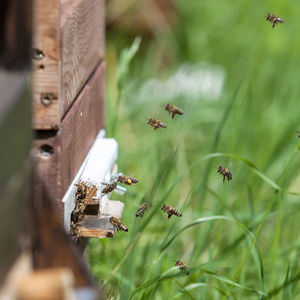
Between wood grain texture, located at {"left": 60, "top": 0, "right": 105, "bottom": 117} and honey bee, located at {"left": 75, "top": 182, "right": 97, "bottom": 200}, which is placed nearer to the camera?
wood grain texture, located at {"left": 60, "top": 0, "right": 105, "bottom": 117}

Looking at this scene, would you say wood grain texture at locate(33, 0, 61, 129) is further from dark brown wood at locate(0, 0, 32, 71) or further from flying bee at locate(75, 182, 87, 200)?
dark brown wood at locate(0, 0, 32, 71)

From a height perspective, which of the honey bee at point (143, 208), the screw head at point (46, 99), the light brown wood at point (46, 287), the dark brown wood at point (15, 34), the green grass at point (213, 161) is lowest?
the green grass at point (213, 161)

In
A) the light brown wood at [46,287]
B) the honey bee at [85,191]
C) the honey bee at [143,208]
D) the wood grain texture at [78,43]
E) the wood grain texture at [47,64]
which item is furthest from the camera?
the honey bee at [143,208]

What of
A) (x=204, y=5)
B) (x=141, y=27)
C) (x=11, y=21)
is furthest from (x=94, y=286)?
(x=204, y=5)

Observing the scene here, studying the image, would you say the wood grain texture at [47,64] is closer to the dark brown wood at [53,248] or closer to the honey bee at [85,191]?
the honey bee at [85,191]

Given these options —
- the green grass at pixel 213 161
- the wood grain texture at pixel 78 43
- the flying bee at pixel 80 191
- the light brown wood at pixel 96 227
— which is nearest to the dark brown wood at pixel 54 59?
the wood grain texture at pixel 78 43

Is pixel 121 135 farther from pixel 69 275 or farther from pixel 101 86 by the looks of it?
pixel 69 275

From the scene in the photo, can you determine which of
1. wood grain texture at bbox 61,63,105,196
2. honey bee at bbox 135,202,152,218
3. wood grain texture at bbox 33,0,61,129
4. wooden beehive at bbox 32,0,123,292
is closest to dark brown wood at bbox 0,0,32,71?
wooden beehive at bbox 32,0,123,292
